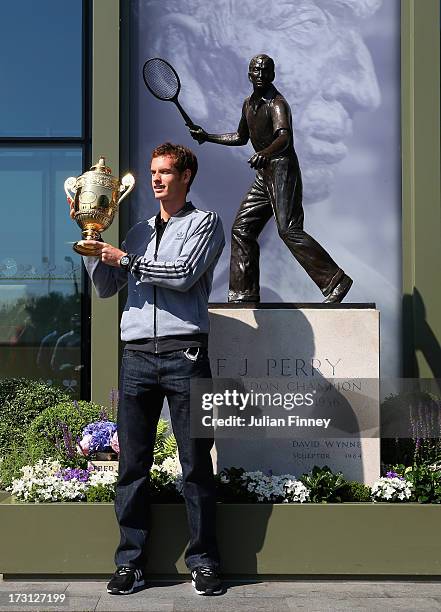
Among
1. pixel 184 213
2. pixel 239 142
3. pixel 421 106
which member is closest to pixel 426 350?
pixel 421 106

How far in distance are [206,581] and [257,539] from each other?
465 mm

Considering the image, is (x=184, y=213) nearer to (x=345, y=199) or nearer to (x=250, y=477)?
(x=250, y=477)

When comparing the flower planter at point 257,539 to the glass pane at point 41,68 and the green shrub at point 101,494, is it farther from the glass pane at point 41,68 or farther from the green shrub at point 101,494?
the glass pane at point 41,68

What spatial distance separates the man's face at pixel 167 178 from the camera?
470 centimetres

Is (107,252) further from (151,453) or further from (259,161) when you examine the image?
(259,161)

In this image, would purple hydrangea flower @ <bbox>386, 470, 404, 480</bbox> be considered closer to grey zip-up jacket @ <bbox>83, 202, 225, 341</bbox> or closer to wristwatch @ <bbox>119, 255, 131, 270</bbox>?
grey zip-up jacket @ <bbox>83, 202, 225, 341</bbox>

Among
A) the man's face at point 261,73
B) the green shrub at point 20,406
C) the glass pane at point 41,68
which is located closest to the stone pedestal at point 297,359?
the man's face at point 261,73

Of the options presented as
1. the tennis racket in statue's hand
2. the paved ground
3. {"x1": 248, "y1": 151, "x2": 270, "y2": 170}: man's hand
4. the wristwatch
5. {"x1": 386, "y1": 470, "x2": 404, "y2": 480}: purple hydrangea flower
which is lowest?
the paved ground

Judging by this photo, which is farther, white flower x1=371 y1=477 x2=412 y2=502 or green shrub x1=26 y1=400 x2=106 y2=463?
green shrub x1=26 y1=400 x2=106 y2=463

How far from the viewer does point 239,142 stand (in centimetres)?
639

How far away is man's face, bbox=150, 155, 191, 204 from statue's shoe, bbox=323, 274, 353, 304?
1.69 m

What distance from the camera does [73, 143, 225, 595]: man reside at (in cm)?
450

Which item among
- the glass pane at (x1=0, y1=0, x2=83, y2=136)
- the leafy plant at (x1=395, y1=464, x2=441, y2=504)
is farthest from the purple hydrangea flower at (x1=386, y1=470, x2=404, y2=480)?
the glass pane at (x1=0, y1=0, x2=83, y2=136)

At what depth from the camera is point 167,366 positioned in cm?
451
